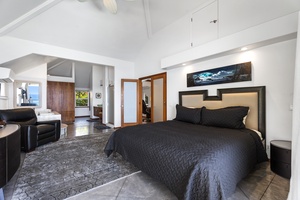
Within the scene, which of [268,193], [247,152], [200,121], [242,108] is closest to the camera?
[268,193]

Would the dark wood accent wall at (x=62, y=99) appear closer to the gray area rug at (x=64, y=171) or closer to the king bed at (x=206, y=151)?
the gray area rug at (x=64, y=171)

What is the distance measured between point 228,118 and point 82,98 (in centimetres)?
1003

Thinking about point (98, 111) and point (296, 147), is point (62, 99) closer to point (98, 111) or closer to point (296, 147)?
point (98, 111)

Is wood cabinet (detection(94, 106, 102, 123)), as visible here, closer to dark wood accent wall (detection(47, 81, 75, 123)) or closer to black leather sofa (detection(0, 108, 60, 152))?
dark wood accent wall (detection(47, 81, 75, 123))

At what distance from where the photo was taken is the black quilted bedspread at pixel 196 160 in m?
1.24

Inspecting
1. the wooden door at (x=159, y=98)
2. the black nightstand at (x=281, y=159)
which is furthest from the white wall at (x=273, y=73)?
the wooden door at (x=159, y=98)

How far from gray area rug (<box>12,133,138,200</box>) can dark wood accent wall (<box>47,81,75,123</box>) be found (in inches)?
189

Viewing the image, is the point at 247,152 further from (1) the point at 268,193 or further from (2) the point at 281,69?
(2) the point at 281,69

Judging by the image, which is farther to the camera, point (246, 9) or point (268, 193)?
point (246, 9)

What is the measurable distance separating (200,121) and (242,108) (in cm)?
83

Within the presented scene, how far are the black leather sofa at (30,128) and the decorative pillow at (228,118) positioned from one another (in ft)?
12.7

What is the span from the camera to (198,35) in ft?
11.8

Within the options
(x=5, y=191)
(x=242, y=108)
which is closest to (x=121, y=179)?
(x=5, y=191)

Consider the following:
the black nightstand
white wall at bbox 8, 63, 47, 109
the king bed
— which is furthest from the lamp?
white wall at bbox 8, 63, 47, 109
